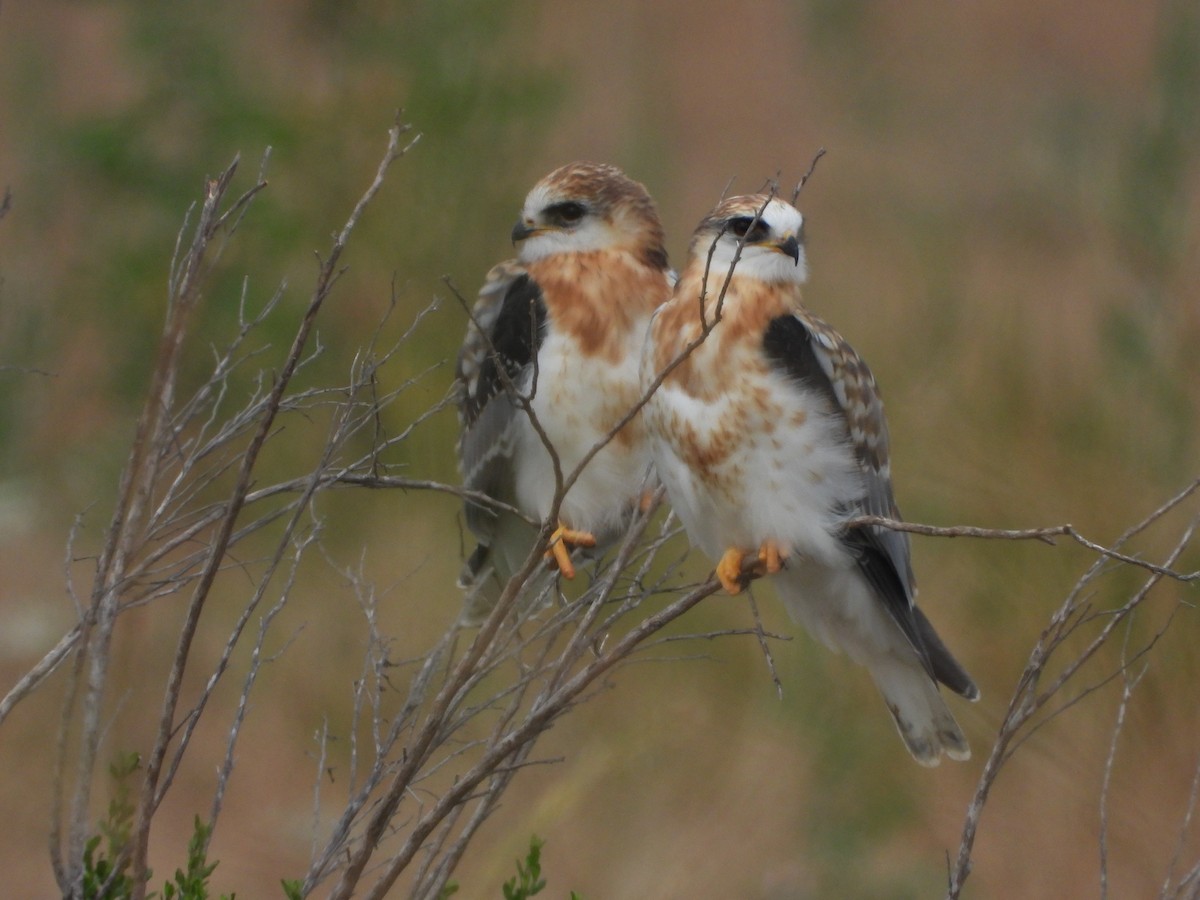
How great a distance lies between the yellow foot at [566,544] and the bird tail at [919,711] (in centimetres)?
66

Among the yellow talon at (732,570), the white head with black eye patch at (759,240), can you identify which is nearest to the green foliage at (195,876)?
the yellow talon at (732,570)

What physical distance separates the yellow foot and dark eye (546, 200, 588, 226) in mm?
722

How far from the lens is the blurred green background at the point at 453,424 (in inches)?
205

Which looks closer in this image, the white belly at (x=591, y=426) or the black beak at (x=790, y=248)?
the black beak at (x=790, y=248)

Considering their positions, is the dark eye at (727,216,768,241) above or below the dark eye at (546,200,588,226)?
below

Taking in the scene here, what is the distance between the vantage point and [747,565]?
2.97 metres

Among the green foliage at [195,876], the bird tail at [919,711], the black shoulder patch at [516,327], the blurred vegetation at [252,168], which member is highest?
the blurred vegetation at [252,168]

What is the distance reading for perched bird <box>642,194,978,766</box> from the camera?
2916mm

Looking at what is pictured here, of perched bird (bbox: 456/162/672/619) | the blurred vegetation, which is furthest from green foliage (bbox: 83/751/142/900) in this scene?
the blurred vegetation

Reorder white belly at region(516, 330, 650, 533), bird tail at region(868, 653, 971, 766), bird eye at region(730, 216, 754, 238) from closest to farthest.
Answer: bird eye at region(730, 216, 754, 238)
bird tail at region(868, 653, 971, 766)
white belly at region(516, 330, 650, 533)

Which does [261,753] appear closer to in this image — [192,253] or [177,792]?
[177,792]

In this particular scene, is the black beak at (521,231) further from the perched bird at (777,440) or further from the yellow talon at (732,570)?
the yellow talon at (732,570)

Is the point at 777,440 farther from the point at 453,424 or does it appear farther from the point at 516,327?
the point at 453,424

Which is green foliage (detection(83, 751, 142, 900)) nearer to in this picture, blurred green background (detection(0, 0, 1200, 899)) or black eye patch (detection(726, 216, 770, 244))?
blurred green background (detection(0, 0, 1200, 899))
